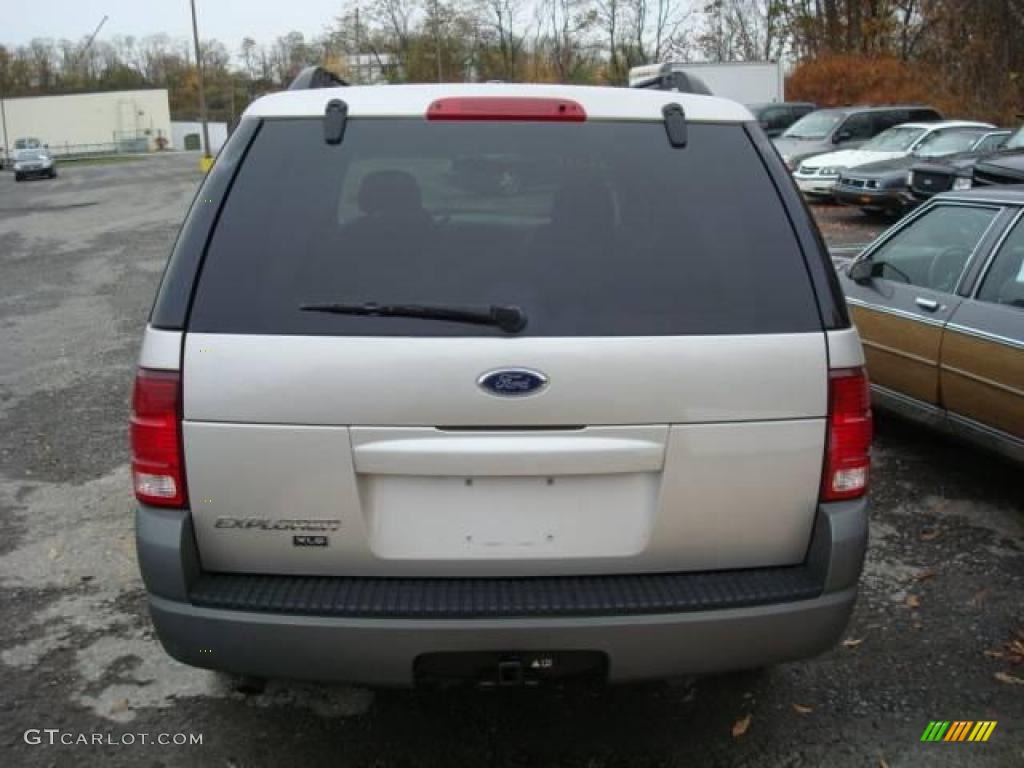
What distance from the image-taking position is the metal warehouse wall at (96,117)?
97438 mm

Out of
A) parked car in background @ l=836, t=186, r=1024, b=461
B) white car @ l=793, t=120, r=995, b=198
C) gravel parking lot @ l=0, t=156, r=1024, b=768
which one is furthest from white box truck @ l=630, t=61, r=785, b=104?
gravel parking lot @ l=0, t=156, r=1024, b=768

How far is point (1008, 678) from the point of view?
338 centimetres

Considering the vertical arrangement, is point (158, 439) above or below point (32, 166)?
below

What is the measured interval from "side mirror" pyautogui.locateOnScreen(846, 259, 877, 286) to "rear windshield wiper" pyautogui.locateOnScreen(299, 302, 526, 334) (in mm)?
3662

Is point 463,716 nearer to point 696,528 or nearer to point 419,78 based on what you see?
point 696,528

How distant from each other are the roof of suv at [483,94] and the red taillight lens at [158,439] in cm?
79

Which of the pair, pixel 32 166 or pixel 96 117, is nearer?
pixel 32 166

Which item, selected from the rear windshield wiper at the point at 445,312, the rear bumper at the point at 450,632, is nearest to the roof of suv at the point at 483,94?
the rear windshield wiper at the point at 445,312

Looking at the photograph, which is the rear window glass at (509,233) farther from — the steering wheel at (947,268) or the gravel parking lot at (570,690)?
the steering wheel at (947,268)

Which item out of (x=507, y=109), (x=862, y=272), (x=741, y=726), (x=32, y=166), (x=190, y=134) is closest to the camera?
(x=507, y=109)

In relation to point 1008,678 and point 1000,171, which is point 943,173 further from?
point 1008,678

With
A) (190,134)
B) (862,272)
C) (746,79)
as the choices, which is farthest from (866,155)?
(190,134)

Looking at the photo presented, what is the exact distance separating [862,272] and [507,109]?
3485 millimetres

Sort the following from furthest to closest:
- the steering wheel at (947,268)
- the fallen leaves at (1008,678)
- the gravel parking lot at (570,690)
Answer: the steering wheel at (947,268) < the fallen leaves at (1008,678) < the gravel parking lot at (570,690)
